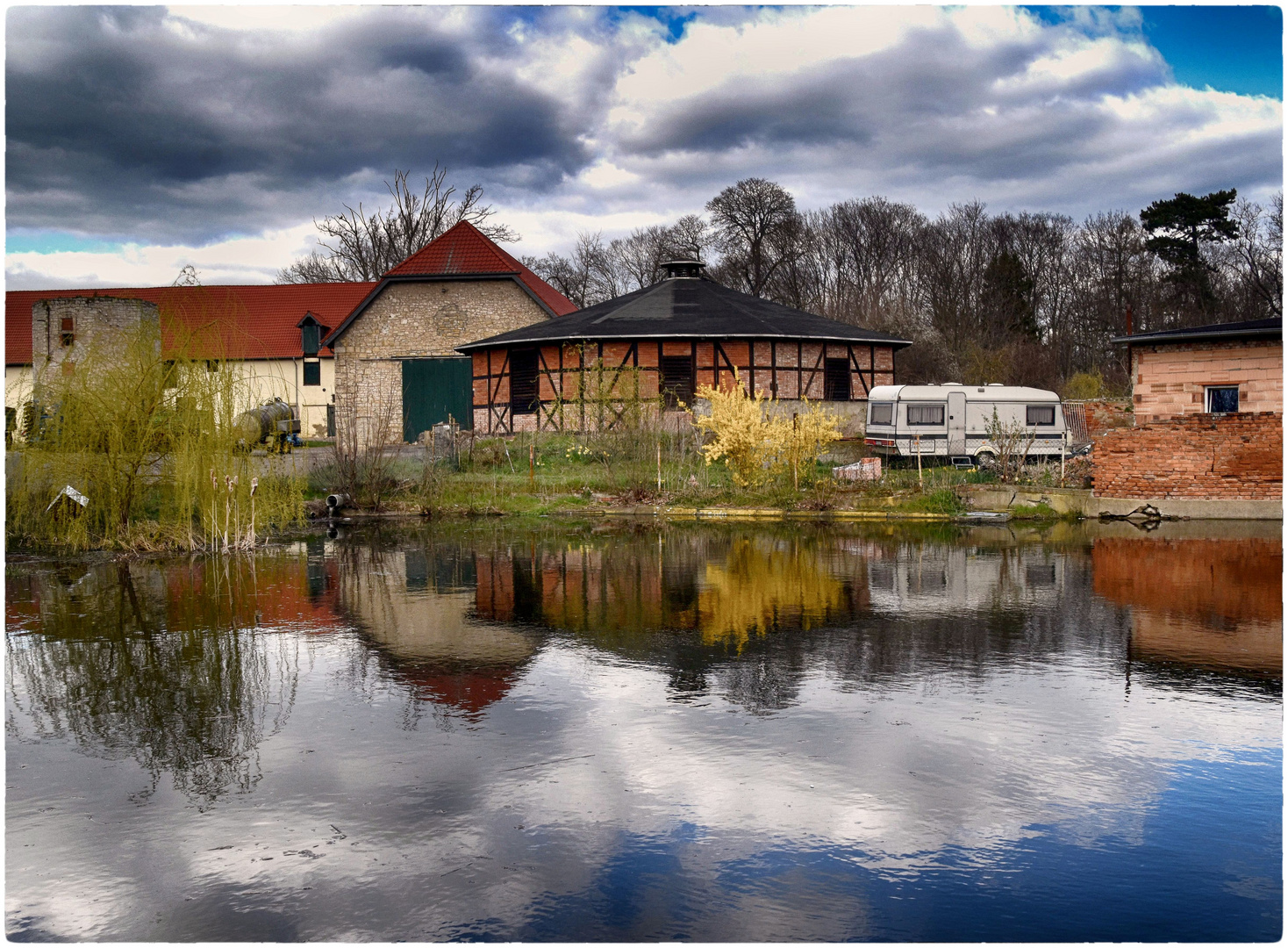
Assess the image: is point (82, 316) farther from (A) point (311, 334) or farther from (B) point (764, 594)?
(B) point (764, 594)

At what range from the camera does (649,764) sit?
6582 mm

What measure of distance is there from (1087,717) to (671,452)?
18219 millimetres

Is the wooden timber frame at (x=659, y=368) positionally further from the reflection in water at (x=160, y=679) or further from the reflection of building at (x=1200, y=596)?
the reflection in water at (x=160, y=679)

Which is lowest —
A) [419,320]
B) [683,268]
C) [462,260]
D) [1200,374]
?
[1200,374]

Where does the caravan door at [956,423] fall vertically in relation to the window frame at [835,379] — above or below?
below

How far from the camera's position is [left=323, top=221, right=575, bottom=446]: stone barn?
141 feet

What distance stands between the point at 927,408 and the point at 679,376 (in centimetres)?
900

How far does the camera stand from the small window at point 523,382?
120 feet

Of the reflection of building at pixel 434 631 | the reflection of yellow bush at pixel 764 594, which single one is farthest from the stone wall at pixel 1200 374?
the reflection of building at pixel 434 631

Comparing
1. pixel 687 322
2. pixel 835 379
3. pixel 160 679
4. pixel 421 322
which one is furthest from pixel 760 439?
pixel 421 322

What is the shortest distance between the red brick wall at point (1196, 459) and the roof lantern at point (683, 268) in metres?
23.6

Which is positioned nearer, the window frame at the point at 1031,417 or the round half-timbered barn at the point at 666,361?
the window frame at the point at 1031,417

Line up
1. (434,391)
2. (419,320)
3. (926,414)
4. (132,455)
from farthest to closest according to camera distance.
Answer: (419,320), (434,391), (926,414), (132,455)

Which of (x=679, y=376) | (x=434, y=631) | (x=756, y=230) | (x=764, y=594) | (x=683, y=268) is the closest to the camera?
(x=434, y=631)
